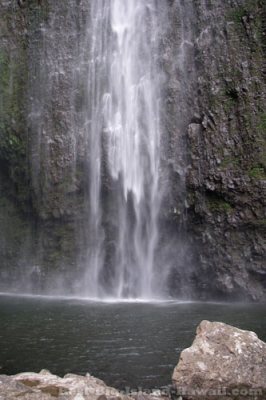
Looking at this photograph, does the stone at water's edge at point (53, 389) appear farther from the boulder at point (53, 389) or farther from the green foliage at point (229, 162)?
the green foliage at point (229, 162)

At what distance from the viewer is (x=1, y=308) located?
17453 millimetres

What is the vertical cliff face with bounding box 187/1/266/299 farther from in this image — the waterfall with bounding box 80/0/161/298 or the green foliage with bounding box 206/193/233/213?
the waterfall with bounding box 80/0/161/298

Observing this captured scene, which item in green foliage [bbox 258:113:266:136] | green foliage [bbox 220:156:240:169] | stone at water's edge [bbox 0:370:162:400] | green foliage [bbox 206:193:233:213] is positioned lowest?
stone at water's edge [bbox 0:370:162:400]

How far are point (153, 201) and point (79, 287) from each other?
18.1 ft

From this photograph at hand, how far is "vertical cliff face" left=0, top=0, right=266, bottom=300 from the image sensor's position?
67.8 feet

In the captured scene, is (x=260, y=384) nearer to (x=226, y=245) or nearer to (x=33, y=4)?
(x=226, y=245)

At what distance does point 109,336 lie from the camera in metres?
12.1

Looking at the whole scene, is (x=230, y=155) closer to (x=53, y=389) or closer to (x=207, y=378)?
(x=207, y=378)

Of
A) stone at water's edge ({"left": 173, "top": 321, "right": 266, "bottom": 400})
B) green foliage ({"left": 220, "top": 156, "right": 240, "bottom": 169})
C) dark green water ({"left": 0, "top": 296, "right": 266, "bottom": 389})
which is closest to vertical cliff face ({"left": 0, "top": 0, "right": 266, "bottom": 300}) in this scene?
green foliage ({"left": 220, "top": 156, "right": 240, "bottom": 169})

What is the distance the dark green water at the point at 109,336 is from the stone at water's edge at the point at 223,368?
50.7 inches

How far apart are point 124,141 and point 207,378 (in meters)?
17.2

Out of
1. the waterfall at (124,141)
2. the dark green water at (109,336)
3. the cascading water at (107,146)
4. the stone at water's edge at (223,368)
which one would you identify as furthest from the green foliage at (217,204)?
the stone at water's edge at (223,368)

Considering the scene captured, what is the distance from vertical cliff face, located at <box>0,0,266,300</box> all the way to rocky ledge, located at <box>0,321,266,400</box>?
12.7m

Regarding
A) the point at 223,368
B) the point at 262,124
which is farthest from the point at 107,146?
the point at 223,368
